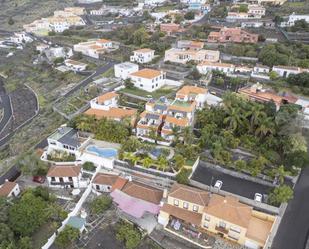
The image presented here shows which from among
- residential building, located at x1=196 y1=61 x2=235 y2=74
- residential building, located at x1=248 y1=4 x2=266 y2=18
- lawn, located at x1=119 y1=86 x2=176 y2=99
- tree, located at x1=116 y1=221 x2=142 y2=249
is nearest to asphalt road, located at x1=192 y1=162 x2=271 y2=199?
tree, located at x1=116 y1=221 x2=142 y2=249

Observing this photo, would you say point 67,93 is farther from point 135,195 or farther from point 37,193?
point 135,195

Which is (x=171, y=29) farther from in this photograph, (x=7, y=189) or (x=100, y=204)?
(x=7, y=189)

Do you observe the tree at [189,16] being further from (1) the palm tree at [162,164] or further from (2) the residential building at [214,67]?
(1) the palm tree at [162,164]

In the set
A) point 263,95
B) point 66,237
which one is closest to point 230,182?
point 66,237

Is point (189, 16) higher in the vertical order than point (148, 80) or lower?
higher

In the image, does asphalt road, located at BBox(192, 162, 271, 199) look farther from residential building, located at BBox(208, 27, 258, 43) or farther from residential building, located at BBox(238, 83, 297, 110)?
residential building, located at BBox(208, 27, 258, 43)

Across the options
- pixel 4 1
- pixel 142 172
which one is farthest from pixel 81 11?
pixel 142 172
